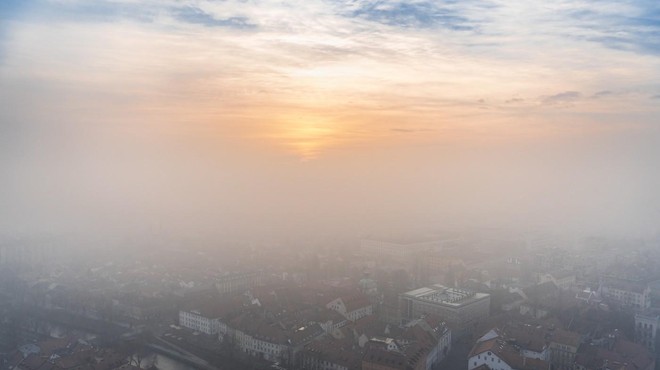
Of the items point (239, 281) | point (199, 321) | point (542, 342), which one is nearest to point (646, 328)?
point (542, 342)

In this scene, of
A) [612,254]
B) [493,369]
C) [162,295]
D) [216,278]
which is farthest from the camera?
[612,254]

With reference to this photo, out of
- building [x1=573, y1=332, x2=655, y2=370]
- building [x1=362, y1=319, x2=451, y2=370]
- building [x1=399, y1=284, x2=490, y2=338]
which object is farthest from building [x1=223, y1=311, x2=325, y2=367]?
building [x1=573, y1=332, x2=655, y2=370]

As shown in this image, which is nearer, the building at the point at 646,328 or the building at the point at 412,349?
the building at the point at 412,349

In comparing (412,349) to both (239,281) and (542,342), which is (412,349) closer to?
(542,342)

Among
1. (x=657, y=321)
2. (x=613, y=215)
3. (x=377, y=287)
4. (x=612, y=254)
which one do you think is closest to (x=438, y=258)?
(x=377, y=287)

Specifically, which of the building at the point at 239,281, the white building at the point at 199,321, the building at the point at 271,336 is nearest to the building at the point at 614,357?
the building at the point at 271,336

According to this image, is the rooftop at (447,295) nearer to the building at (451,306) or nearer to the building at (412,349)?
the building at (451,306)

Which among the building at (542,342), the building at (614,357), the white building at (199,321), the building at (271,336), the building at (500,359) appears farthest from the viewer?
the white building at (199,321)

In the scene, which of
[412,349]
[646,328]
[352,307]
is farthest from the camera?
[352,307]

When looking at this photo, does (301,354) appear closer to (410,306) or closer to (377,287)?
(410,306)
